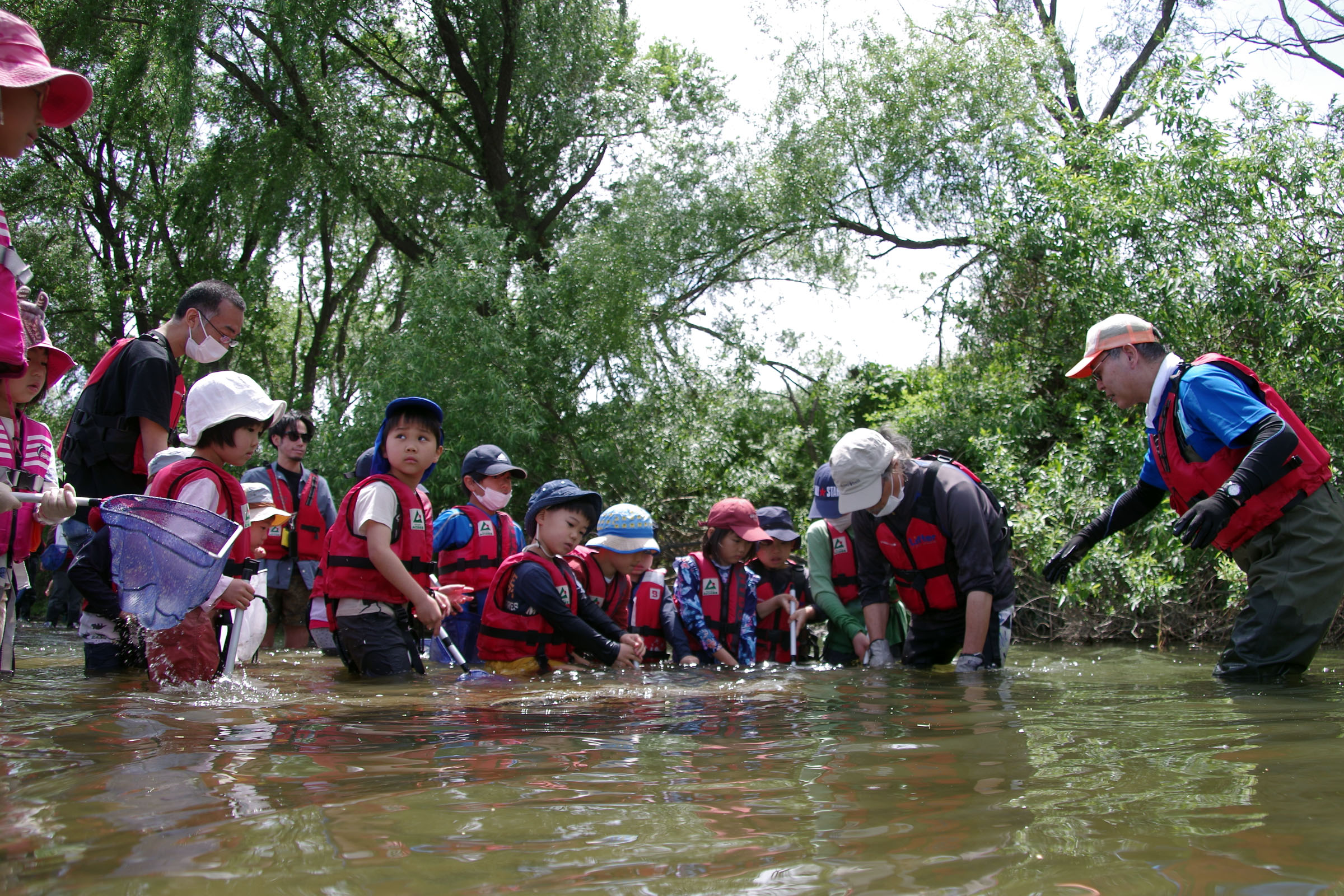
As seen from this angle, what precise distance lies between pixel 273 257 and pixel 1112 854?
62.0 ft

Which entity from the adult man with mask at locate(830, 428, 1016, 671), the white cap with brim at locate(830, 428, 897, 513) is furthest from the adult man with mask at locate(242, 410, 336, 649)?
the white cap with brim at locate(830, 428, 897, 513)

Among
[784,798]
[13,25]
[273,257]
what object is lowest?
[784,798]

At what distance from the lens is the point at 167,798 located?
189 centimetres

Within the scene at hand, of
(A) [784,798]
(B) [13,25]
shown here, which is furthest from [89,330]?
(A) [784,798]

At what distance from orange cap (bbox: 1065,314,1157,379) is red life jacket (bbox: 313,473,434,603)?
3181 millimetres

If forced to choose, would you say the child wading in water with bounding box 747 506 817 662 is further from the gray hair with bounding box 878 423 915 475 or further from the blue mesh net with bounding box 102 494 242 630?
the blue mesh net with bounding box 102 494 242 630

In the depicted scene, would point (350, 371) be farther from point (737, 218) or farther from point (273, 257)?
point (737, 218)

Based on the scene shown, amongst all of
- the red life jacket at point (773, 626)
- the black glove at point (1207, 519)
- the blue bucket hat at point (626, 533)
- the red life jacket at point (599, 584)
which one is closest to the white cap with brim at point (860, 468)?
the black glove at point (1207, 519)

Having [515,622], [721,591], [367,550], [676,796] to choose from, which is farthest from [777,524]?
[676,796]

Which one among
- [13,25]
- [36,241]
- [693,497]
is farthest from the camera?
[36,241]

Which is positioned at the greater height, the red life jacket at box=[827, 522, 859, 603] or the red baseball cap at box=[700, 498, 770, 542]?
the red baseball cap at box=[700, 498, 770, 542]

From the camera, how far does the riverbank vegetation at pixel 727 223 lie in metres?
9.15

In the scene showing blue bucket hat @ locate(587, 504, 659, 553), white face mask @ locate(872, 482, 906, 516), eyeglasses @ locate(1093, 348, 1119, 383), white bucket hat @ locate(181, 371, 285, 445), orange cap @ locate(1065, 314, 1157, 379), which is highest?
orange cap @ locate(1065, 314, 1157, 379)

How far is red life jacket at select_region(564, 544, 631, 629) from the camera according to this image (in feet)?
20.3
